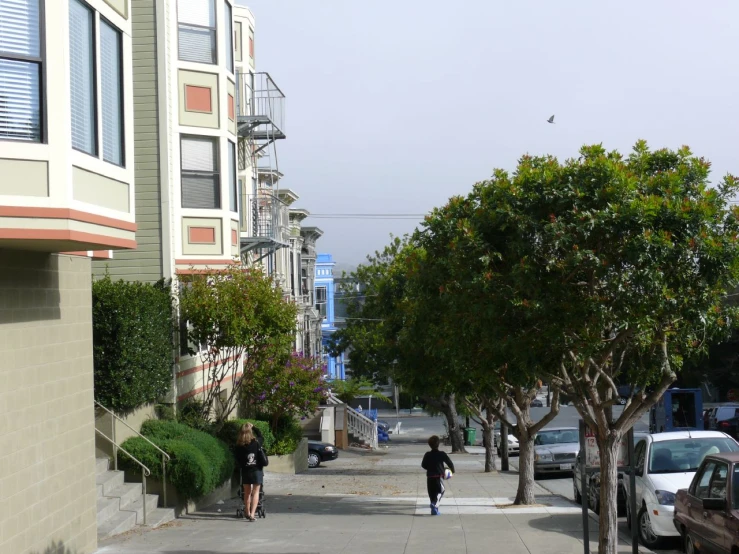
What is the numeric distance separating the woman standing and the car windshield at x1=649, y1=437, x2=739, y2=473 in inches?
243

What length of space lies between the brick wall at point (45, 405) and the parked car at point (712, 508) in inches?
279

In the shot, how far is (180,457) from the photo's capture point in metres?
16.5

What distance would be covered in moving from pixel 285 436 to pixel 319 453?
22.6 ft

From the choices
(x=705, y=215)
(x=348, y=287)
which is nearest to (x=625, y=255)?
(x=705, y=215)

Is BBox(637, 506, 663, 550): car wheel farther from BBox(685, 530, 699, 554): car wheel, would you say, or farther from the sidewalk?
BBox(685, 530, 699, 554): car wheel

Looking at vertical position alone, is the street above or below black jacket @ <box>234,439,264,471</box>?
below

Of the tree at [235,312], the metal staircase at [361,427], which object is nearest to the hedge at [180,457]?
the tree at [235,312]

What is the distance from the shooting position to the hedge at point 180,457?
16281mm

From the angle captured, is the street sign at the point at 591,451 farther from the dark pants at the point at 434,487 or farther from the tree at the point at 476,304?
the dark pants at the point at 434,487

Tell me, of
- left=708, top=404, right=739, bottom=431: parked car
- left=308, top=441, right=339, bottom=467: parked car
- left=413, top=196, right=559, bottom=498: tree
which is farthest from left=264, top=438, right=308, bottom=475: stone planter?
left=708, top=404, right=739, bottom=431: parked car

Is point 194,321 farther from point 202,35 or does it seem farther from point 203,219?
point 202,35

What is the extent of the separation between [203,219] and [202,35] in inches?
162

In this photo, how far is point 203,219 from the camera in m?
21.6

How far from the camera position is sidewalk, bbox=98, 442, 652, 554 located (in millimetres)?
13367
